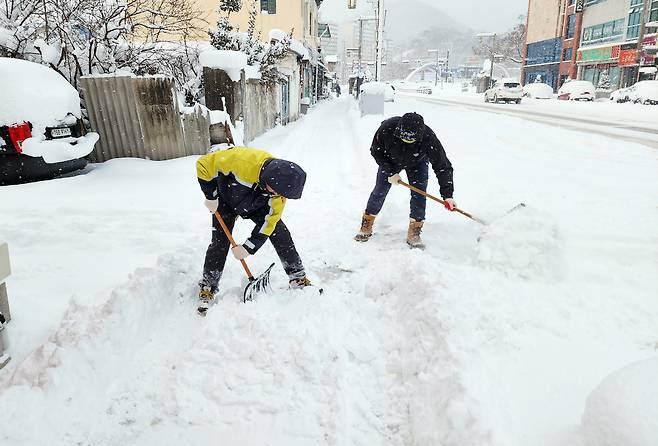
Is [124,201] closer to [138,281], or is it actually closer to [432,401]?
[138,281]

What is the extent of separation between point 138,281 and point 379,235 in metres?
2.58

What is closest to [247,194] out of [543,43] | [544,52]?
[544,52]

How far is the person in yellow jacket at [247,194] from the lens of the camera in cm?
285

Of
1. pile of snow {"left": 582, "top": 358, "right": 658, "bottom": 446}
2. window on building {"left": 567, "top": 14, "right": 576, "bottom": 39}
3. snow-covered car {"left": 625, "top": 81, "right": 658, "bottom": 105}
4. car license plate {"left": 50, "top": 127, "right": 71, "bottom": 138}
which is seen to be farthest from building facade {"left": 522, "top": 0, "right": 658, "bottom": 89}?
pile of snow {"left": 582, "top": 358, "right": 658, "bottom": 446}

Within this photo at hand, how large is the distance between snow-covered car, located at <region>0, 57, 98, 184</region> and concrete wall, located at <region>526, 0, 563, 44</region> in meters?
50.2

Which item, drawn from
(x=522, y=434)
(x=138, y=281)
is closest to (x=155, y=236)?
(x=138, y=281)

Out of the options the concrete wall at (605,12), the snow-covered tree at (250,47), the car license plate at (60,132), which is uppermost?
the concrete wall at (605,12)

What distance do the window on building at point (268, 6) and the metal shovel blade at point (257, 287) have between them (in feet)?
77.1

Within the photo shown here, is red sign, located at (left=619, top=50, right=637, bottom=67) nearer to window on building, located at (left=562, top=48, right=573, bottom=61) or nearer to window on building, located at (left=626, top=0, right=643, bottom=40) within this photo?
window on building, located at (left=626, top=0, right=643, bottom=40)

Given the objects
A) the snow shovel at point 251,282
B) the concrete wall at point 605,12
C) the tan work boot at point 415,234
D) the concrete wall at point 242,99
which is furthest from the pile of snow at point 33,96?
the concrete wall at point 605,12

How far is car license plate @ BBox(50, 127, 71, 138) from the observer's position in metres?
5.76

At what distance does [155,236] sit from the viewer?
14.2ft

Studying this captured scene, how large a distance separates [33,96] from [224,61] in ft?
12.3

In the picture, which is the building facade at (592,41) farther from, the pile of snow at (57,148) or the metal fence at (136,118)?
the pile of snow at (57,148)
